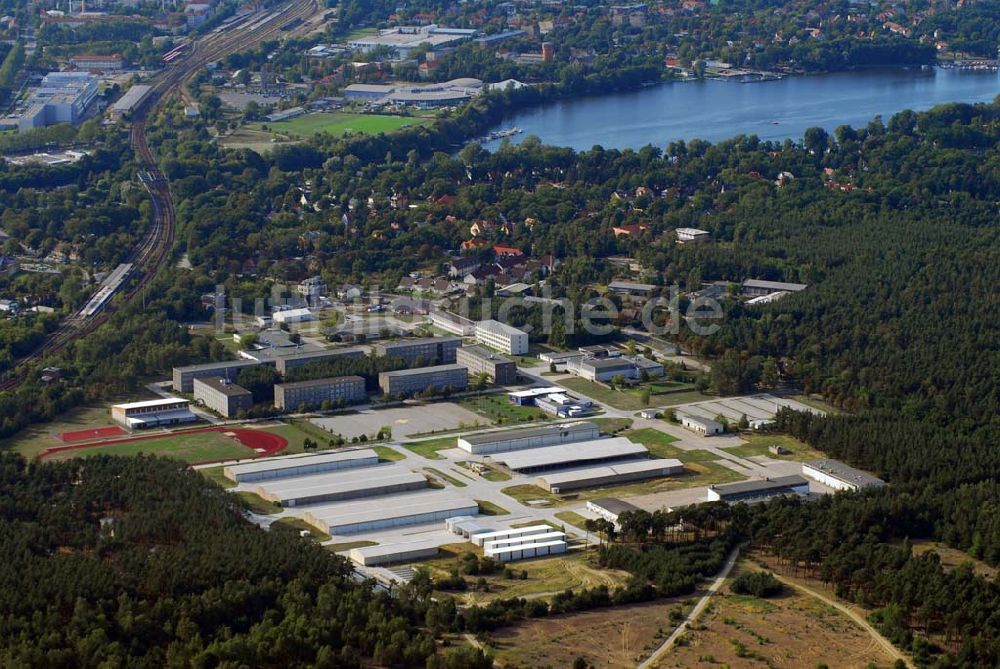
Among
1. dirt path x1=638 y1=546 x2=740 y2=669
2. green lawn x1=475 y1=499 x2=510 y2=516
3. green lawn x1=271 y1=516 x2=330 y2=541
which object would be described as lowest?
dirt path x1=638 y1=546 x2=740 y2=669

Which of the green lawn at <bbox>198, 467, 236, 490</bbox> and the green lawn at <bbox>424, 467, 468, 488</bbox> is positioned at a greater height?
the green lawn at <bbox>198, 467, 236, 490</bbox>

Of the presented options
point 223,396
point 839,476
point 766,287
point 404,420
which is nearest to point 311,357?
point 223,396

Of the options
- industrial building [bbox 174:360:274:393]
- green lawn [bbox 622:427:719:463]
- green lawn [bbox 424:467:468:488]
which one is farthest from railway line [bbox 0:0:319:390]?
green lawn [bbox 622:427:719:463]

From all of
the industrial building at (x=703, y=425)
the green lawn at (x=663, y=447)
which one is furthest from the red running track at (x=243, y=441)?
the industrial building at (x=703, y=425)

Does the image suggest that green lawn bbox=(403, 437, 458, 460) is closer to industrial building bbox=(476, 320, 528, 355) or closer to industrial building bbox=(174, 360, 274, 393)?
industrial building bbox=(174, 360, 274, 393)

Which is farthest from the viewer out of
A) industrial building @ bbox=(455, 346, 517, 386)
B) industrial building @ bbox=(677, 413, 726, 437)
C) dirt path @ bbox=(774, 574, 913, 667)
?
industrial building @ bbox=(455, 346, 517, 386)

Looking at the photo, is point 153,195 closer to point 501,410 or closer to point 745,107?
point 501,410

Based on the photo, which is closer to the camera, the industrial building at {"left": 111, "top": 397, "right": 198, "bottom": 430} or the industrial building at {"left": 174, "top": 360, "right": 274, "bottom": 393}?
the industrial building at {"left": 111, "top": 397, "right": 198, "bottom": 430}
